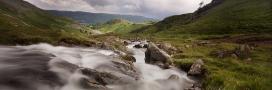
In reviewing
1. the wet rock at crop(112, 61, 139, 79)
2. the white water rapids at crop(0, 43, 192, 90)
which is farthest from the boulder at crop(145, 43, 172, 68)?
the wet rock at crop(112, 61, 139, 79)

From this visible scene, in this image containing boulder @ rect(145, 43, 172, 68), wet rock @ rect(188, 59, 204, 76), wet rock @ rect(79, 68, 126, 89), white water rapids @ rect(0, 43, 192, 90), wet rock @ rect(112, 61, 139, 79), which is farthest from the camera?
boulder @ rect(145, 43, 172, 68)

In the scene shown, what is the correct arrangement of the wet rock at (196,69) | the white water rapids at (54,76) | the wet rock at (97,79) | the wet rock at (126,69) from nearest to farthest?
1. the white water rapids at (54,76)
2. the wet rock at (97,79)
3. the wet rock at (126,69)
4. the wet rock at (196,69)

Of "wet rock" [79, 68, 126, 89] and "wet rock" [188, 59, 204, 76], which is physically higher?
"wet rock" [79, 68, 126, 89]

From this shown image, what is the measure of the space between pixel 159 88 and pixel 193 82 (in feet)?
20.5

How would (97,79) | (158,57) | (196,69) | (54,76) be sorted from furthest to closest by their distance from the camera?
(158,57)
(196,69)
(97,79)
(54,76)

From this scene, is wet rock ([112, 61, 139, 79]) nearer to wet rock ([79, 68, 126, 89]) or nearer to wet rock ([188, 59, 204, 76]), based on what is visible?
wet rock ([79, 68, 126, 89])

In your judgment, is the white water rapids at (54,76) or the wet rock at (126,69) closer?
the white water rapids at (54,76)

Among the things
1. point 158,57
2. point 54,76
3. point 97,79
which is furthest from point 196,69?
point 54,76

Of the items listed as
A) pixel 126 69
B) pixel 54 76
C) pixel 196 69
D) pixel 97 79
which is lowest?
pixel 196 69

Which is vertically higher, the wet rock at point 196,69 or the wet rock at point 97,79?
the wet rock at point 97,79

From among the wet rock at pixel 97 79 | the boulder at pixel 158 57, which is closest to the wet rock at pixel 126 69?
the wet rock at pixel 97 79

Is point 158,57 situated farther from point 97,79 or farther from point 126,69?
point 97,79

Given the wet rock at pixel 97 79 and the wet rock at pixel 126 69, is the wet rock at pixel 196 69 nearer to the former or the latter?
the wet rock at pixel 126 69

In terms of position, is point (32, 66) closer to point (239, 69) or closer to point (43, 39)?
point (239, 69)
